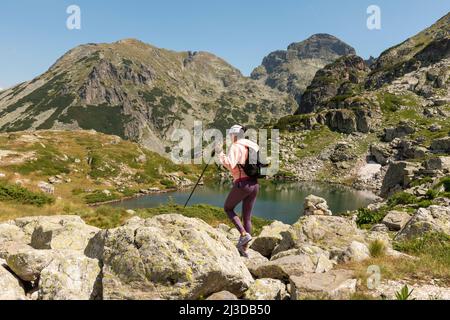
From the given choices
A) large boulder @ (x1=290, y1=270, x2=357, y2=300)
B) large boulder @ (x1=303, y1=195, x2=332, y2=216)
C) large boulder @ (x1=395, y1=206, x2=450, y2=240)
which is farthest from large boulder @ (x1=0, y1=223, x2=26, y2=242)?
large boulder @ (x1=303, y1=195, x2=332, y2=216)

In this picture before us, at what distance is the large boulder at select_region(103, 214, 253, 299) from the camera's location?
269 inches

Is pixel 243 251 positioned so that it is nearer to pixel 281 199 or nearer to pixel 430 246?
pixel 430 246

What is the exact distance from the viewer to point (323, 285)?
23.8 feet

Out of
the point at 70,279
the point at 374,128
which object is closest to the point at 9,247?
the point at 70,279

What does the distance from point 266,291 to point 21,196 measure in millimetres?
34256

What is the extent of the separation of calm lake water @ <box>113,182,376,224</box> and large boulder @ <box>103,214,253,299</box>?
49.0 metres

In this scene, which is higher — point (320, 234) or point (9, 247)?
point (9, 247)

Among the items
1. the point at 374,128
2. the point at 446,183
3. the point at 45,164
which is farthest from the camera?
the point at 374,128

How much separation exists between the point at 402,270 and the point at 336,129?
472 feet

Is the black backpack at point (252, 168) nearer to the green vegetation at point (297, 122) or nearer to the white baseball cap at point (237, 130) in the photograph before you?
the white baseball cap at point (237, 130)

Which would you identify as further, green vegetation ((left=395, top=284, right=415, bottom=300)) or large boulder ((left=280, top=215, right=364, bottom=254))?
large boulder ((left=280, top=215, right=364, bottom=254))

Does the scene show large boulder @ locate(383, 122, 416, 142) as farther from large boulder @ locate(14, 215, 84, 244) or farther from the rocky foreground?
large boulder @ locate(14, 215, 84, 244)
